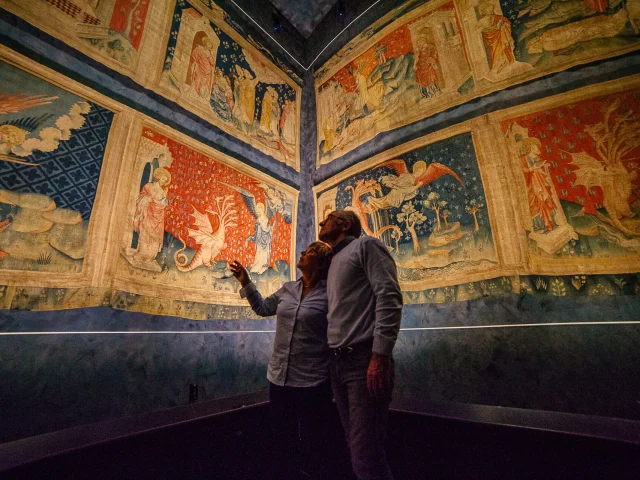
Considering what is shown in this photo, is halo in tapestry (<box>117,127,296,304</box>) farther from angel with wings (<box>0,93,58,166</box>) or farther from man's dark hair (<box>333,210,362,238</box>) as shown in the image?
man's dark hair (<box>333,210,362,238</box>)

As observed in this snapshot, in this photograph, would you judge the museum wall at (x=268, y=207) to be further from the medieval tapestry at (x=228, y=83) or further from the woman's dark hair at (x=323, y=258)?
the woman's dark hair at (x=323, y=258)

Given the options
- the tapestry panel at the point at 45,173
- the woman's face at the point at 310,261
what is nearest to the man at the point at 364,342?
the woman's face at the point at 310,261

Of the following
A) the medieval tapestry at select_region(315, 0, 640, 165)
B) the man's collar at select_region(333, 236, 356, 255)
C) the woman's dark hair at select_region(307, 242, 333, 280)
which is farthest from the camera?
the medieval tapestry at select_region(315, 0, 640, 165)

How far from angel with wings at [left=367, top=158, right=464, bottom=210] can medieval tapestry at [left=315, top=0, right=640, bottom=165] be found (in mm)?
680

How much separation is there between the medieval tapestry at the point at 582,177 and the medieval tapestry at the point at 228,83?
3411 mm

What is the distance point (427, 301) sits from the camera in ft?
11.1

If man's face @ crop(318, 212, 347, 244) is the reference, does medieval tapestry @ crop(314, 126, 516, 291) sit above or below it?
above

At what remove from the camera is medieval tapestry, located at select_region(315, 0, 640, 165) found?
9.71 ft

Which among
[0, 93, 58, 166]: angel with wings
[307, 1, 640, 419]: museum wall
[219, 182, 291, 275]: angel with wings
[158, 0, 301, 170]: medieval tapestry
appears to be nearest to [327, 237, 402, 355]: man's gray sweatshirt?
[307, 1, 640, 419]: museum wall

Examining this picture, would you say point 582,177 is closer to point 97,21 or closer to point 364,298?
point 364,298

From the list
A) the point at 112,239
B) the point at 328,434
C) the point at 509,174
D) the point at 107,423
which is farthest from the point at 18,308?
the point at 509,174

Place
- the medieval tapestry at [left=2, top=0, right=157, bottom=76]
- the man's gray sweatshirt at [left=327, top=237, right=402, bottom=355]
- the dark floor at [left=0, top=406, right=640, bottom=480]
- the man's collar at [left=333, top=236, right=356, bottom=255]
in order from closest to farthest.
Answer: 1. the man's gray sweatshirt at [left=327, top=237, right=402, bottom=355]
2. the dark floor at [left=0, top=406, right=640, bottom=480]
3. the man's collar at [left=333, top=236, right=356, bottom=255]
4. the medieval tapestry at [left=2, top=0, right=157, bottom=76]

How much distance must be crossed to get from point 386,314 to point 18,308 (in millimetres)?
2707

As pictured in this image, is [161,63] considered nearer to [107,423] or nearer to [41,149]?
[41,149]
